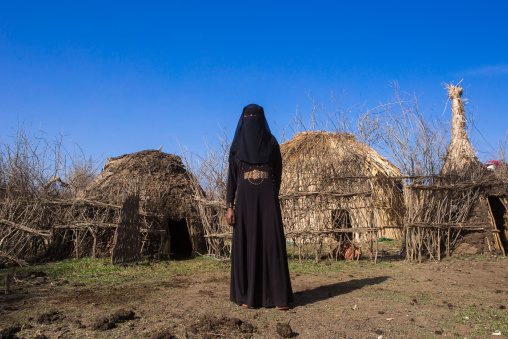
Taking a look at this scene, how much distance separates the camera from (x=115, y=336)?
2951 millimetres

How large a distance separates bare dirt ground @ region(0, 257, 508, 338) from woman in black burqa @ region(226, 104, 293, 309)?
19cm

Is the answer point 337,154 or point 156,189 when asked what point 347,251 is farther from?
point 156,189

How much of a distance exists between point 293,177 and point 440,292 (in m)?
3.85

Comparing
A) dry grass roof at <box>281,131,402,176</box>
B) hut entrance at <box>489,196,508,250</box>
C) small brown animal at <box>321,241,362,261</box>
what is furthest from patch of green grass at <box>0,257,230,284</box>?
hut entrance at <box>489,196,508,250</box>

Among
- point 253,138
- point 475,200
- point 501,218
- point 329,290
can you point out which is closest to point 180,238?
point 329,290

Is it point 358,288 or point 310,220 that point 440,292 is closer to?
point 358,288

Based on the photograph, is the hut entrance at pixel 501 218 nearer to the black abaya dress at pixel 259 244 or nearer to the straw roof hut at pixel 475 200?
the straw roof hut at pixel 475 200

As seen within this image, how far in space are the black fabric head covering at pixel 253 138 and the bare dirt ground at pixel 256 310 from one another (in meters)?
1.56

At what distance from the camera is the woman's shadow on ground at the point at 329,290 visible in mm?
4240

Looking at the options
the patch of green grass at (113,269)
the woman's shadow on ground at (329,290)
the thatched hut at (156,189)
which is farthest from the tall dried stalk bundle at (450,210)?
the thatched hut at (156,189)

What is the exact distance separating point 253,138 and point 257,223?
35.8 inches

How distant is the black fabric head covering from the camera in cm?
408

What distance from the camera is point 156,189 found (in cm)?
891

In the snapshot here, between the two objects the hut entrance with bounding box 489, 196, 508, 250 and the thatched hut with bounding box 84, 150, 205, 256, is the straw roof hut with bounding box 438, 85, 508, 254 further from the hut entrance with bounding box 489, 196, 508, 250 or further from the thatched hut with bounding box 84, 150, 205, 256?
the thatched hut with bounding box 84, 150, 205, 256
